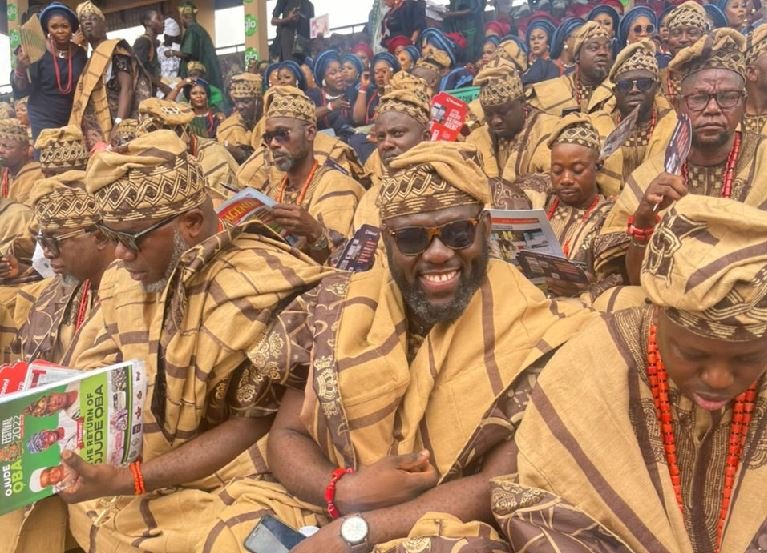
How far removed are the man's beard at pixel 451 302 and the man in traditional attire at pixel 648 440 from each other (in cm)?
48

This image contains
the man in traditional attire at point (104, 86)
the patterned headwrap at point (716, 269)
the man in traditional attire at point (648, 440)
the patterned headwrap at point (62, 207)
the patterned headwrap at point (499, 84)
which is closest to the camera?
the patterned headwrap at point (716, 269)

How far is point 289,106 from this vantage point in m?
5.63

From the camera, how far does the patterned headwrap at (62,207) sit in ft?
11.9

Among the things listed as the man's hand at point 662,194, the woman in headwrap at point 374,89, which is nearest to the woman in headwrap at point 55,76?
the woman in headwrap at point 374,89

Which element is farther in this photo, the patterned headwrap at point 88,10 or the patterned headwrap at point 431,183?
the patterned headwrap at point 88,10

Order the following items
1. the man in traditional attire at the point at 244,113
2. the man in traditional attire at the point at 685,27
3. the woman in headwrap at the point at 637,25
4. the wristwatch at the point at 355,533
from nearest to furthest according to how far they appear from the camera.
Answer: the wristwatch at the point at 355,533 → the man in traditional attire at the point at 685,27 → the woman in headwrap at the point at 637,25 → the man in traditional attire at the point at 244,113

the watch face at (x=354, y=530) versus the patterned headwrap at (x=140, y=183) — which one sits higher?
the patterned headwrap at (x=140, y=183)

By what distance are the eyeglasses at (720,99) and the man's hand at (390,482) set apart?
2.24 metres

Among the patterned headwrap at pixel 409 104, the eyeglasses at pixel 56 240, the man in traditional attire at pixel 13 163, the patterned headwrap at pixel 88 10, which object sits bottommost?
the man in traditional attire at pixel 13 163

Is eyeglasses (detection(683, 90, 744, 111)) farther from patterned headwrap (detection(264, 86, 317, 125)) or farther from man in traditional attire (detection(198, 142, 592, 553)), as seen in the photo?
patterned headwrap (detection(264, 86, 317, 125))

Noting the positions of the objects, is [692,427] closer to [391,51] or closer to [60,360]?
[60,360]

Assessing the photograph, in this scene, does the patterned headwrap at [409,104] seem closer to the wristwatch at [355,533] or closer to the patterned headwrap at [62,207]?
the patterned headwrap at [62,207]

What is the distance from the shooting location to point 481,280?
8.36 feet

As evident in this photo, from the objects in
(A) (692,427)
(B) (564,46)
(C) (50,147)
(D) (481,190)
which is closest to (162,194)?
(D) (481,190)
